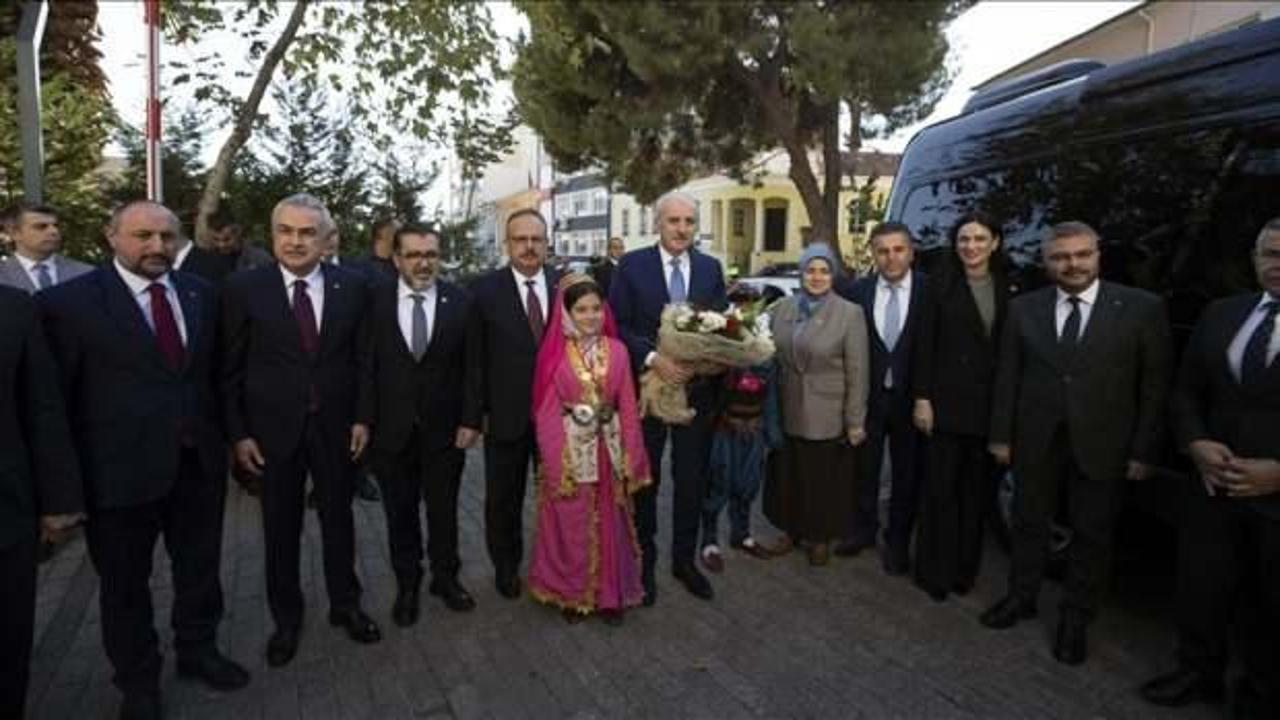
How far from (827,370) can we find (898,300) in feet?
2.03

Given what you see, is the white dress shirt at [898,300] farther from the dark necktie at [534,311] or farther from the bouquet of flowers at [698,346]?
the dark necktie at [534,311]

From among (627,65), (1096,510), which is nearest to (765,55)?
(627,65)

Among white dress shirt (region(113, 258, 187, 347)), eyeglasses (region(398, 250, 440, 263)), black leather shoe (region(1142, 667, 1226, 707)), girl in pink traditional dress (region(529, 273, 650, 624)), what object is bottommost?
black leather shoe (region(1142, 667, 1226, 707))

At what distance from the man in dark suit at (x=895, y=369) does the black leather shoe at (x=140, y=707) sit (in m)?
3.73

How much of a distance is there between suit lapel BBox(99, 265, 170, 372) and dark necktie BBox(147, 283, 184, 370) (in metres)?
0.05

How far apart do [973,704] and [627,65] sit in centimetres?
1954

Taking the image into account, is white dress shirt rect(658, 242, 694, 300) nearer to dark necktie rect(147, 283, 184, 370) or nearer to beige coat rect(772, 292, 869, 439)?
beige coat rect(772, 292, 869, 439)

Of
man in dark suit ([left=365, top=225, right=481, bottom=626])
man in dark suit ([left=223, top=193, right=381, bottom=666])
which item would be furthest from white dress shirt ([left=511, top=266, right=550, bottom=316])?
man in dark suit ([left=223, top=193, right=381, bottom=666])

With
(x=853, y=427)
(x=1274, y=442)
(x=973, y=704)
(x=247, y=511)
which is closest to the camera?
(x=1274, y=442)

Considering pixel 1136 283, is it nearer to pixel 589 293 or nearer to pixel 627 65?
pixel 589 293

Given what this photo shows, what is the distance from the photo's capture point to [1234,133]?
3764mm

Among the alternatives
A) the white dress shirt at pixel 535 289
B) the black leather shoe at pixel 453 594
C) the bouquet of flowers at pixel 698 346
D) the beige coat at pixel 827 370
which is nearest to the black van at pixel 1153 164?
the beige coat at pixel 827 370

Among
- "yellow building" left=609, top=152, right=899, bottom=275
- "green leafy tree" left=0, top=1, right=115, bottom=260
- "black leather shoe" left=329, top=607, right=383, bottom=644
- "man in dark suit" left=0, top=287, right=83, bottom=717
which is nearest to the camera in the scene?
"man in dark suit" left=0, top=287, right=83, bottom=717

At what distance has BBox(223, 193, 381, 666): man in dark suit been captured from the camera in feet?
12.9
